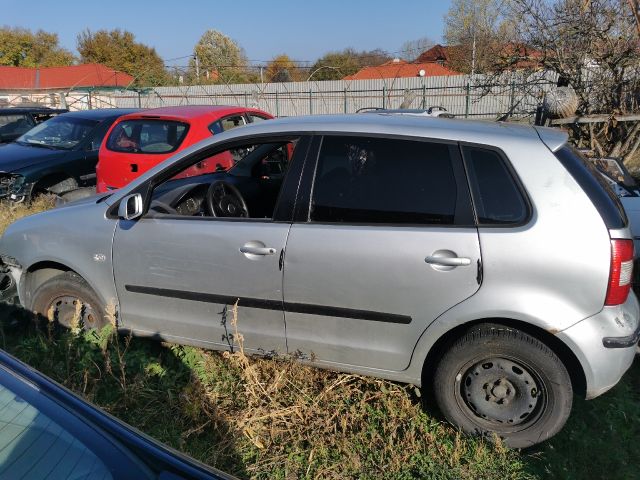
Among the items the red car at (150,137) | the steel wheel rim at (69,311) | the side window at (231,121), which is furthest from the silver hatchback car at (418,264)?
the side window at (231,121)

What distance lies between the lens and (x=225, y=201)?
3.82 meters

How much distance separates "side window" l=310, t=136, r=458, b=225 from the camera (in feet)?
9.36

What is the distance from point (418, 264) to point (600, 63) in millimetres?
8432

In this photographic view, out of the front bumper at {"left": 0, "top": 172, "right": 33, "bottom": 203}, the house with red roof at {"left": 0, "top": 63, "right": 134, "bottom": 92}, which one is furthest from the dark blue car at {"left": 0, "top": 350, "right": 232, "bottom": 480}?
the house with red roof at {"left": 0, "top": 63, "right": 134, "bottom": 92}

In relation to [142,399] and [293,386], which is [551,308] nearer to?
[293,386]

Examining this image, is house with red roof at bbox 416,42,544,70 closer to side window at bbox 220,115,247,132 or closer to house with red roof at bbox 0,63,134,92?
side window at bbox 220,115,247,132

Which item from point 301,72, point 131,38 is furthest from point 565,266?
point 131,38

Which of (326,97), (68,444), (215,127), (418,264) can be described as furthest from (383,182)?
(326,97)

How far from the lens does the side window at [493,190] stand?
2.72 metres

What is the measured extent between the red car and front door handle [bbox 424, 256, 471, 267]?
14.6 feet

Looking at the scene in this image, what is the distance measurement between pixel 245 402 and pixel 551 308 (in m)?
1.82

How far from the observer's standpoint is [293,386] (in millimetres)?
3260

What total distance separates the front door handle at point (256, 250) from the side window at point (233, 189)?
0.90 ft

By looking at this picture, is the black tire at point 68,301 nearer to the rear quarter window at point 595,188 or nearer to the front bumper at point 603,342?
the front bumper at point 603,342
